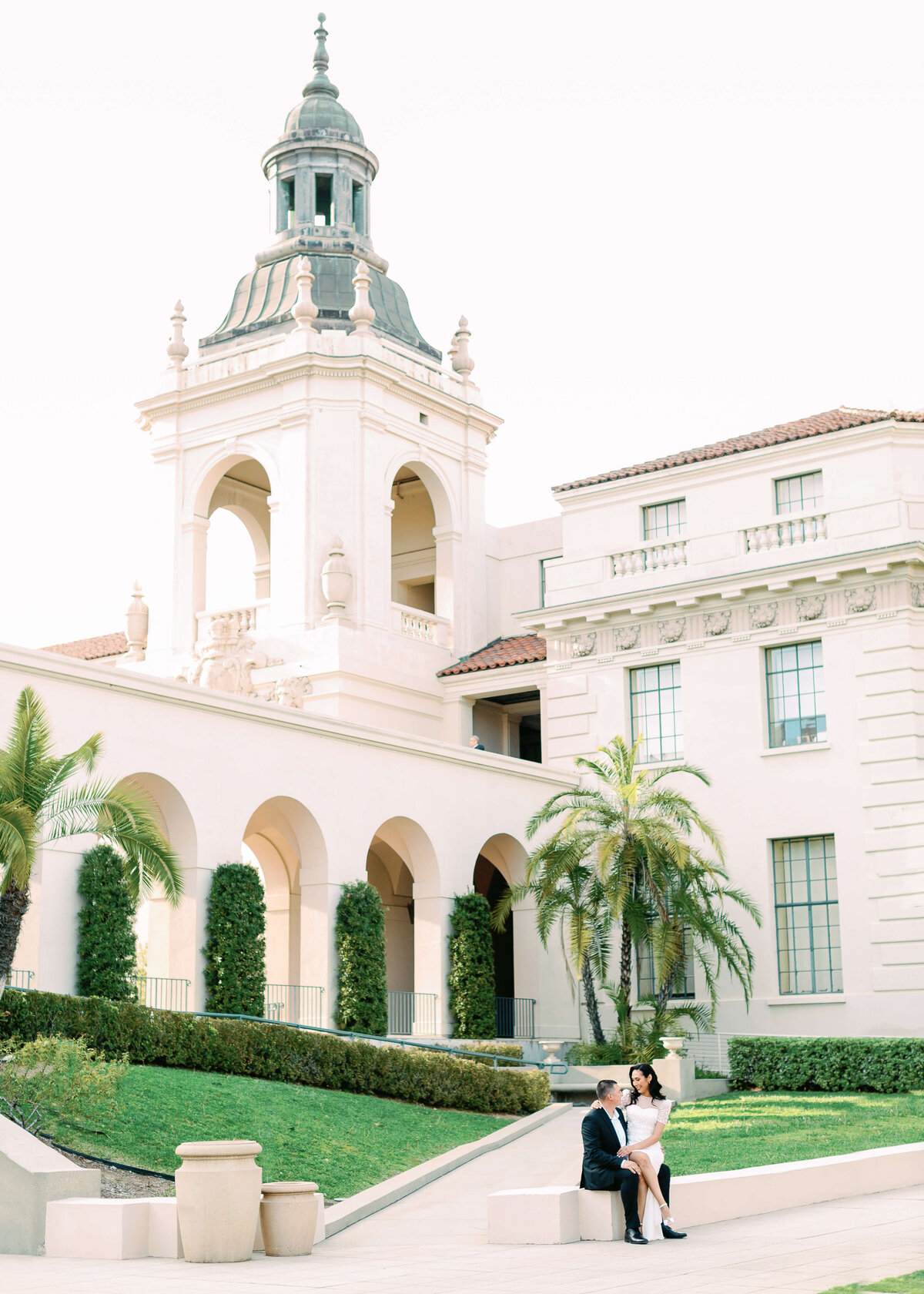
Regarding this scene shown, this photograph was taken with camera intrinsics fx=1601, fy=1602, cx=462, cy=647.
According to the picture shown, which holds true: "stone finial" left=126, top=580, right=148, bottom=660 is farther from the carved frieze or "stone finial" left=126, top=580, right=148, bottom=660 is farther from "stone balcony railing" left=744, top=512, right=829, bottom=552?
"stone balcony railing" left=744, top=512, right=829, bottom=552

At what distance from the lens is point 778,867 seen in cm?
3180

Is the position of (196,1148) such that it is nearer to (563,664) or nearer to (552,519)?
(563,664)

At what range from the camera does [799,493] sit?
33.6 metres

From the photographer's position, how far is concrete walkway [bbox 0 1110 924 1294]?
36.2 ft

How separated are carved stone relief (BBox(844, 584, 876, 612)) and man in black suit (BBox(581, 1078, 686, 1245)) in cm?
1913

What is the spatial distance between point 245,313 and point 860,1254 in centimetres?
3328

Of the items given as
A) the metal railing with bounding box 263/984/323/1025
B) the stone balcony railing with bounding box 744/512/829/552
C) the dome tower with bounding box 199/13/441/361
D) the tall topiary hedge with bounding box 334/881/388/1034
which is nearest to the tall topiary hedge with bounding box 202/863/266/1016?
the metal railing with bounding box 263/984/323/1025

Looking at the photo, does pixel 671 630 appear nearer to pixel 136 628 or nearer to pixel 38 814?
pixel 136 628

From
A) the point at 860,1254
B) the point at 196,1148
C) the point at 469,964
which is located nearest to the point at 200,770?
the point at 469,964

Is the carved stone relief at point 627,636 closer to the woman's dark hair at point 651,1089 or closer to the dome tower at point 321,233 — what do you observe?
the dome tower at point 321,233

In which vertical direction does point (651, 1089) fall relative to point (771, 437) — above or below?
below

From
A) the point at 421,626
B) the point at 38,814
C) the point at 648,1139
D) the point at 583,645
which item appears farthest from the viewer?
the point at 421,626

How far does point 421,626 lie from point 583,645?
5.23m

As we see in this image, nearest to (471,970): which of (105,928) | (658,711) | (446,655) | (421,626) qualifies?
(658,711)
